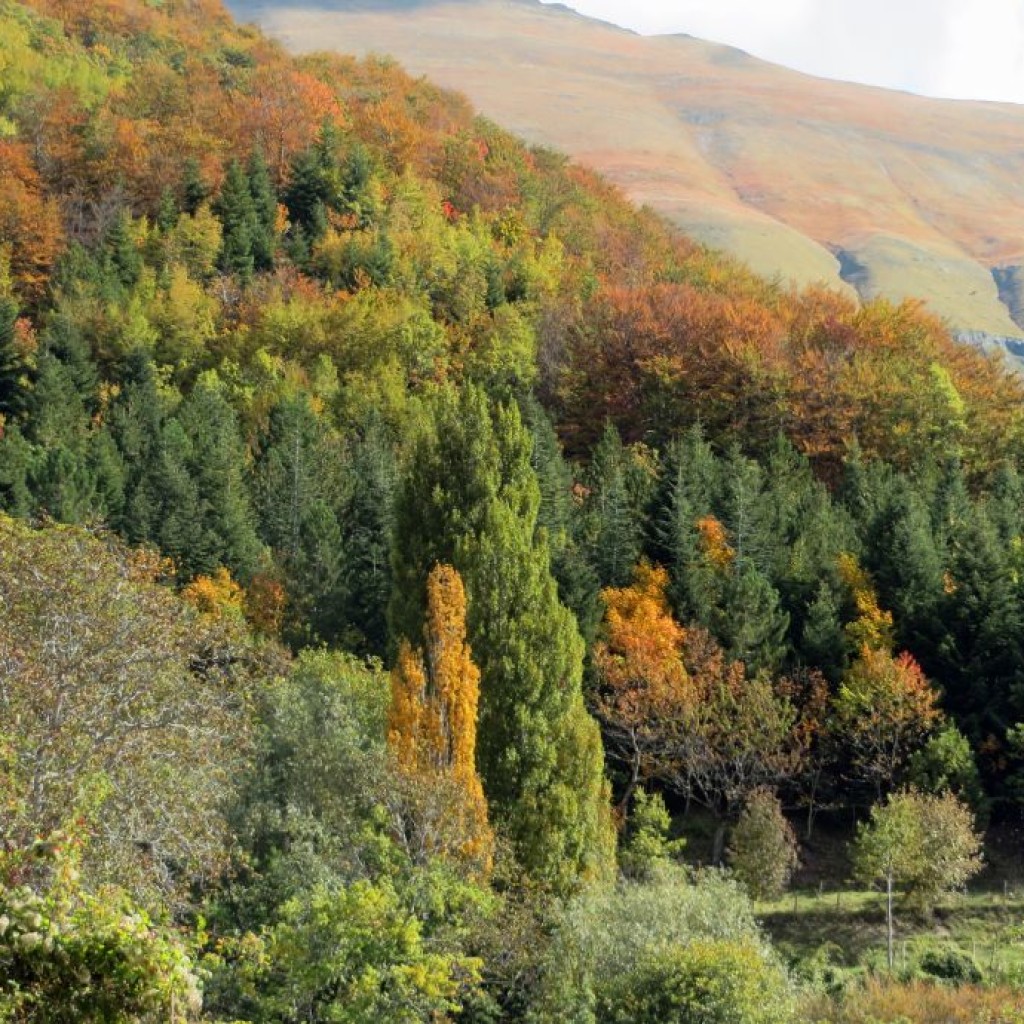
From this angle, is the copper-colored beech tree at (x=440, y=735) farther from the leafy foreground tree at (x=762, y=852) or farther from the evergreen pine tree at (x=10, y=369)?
the evergreen pine tree at (x=10, y=369)

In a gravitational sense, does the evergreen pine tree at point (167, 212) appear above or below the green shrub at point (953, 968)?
above

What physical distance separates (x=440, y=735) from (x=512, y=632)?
11.2 ft

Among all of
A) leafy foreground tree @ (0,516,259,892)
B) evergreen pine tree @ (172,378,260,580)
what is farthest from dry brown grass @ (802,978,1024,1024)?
evergreen pine tree @ (172,378,260,580)

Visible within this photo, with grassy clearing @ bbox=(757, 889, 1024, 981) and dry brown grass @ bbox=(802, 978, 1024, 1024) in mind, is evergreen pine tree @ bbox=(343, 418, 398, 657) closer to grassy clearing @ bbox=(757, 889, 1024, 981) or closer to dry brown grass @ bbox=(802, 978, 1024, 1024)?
grassy clearing @ bbox=(757, 889, 1024, 981)

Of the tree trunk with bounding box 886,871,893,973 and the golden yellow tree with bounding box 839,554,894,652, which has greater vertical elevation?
the golden yellow tree with bounding box 839,554,894,652

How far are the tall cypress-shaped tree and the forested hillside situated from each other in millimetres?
96

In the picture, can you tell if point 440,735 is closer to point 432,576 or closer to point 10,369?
point 432,576

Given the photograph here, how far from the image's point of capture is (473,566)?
26531 millimetres

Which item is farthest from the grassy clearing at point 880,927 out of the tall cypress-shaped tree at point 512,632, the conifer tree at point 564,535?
the conifer tree at point 564,535

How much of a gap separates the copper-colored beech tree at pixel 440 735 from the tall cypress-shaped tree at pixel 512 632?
0.71m

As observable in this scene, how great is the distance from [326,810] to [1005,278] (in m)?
197

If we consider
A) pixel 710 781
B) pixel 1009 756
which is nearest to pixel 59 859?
pixel 710 781

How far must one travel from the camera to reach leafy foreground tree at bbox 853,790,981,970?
3114 cm

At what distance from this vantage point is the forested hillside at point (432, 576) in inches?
691
